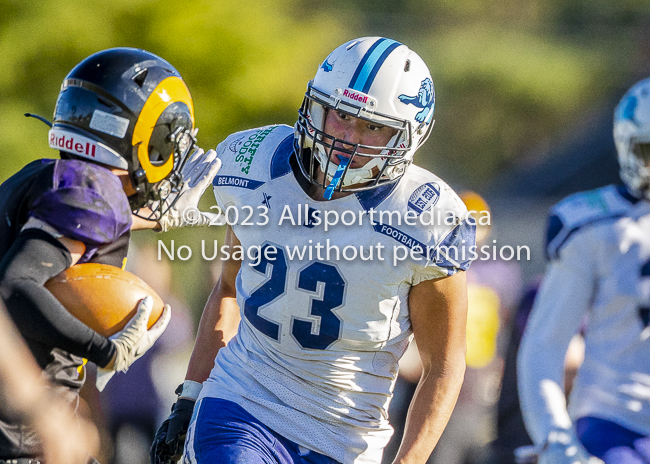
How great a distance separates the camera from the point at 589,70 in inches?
781

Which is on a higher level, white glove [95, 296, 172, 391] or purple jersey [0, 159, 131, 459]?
purple jersey [0, 159, 131, 459]

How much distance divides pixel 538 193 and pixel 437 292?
15097 millimetres

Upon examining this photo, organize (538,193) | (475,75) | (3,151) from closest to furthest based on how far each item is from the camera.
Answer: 1. (3,151)
2. (538,193)
3. (475,75)

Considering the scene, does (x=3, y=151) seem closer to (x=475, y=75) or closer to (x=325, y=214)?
(x=325, y=214)

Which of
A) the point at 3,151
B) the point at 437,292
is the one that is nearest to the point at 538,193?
the point at 3,151

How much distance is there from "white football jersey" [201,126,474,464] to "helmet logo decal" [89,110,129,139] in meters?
0.52

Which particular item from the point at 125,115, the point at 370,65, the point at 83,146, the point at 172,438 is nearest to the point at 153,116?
the point at 125,115

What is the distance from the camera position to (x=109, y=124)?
2.58 metres

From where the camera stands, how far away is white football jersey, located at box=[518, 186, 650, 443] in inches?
98.7

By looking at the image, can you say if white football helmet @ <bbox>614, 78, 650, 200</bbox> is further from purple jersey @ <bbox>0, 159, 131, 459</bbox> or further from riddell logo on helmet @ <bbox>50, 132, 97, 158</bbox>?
riddell logo on helmet @ <bbox>50, 132, 97, 158</bbox>

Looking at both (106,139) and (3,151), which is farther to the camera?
(3,151)

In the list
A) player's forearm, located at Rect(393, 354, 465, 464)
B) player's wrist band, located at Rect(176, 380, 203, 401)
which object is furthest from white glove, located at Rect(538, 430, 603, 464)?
player's wrist band, located at Rect(176, 380, 203, 401)

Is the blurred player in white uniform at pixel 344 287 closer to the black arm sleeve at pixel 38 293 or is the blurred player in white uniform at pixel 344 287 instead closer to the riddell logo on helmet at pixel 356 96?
the riddell logo on helmet at pixel 356 96

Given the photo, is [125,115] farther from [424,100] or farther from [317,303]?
[424,100]
